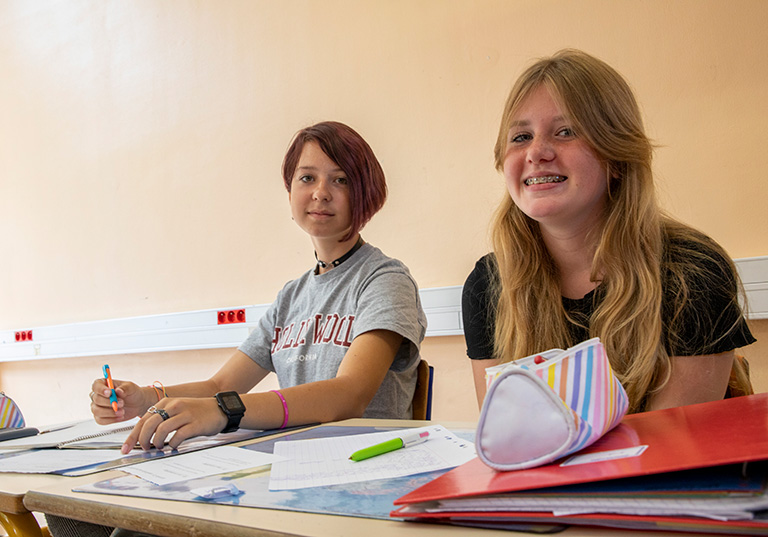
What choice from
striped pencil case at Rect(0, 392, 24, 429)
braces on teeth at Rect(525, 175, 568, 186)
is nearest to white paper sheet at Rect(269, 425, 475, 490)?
braces on teeth at Rect(525, 175, 568, 186)

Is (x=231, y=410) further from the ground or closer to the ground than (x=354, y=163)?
closer to the ground

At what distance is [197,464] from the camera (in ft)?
2.84

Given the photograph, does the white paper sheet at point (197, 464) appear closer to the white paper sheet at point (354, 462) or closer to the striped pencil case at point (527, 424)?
the white paper sheet at point (354, 462)

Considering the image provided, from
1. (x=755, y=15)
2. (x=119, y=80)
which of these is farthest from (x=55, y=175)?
(x=755, y=15)

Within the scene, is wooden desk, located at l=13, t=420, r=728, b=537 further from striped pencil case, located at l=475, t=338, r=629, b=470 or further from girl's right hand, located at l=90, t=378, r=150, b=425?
girl's right hand, located at l=90, t=378, r=150, b=425

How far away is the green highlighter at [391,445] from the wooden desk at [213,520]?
0.21m

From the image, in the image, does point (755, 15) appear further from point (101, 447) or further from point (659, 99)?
point (101, 447)

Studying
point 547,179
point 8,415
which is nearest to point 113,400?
point 8,415

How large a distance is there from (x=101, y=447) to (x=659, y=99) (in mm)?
1906

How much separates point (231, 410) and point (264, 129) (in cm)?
206

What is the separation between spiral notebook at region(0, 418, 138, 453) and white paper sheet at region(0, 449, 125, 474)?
0.04 metres

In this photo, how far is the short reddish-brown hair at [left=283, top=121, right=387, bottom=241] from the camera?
167 cm

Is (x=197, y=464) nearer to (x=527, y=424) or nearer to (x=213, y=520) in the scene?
(x=213, y=520)

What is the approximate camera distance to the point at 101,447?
1.13m
